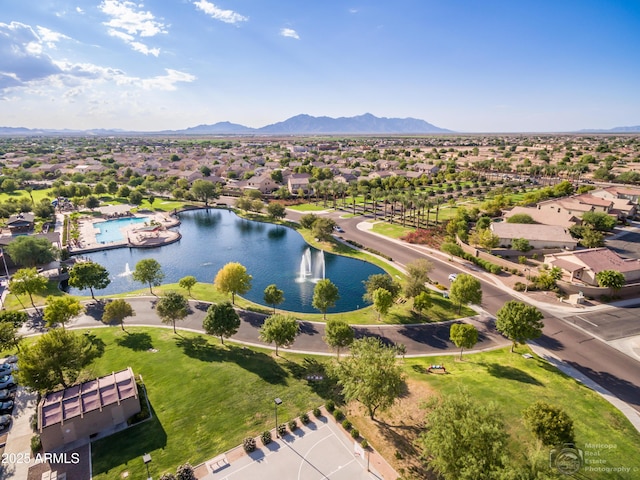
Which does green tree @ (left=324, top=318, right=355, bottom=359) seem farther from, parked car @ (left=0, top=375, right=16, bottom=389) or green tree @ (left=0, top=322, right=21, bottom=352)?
green tree @ (left=0, top=322, right=21, bottom=352)

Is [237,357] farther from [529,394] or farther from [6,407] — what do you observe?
[529,394]

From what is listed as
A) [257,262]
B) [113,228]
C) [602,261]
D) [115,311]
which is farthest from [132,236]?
[602,261]

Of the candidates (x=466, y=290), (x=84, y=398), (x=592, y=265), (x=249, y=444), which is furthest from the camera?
(x=592, y=265)

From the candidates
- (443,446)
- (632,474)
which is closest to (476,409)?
(443,446)

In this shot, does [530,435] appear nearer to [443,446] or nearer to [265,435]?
[443,446]

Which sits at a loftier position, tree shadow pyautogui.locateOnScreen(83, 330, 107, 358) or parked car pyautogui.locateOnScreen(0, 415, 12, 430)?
tree shadow pyautogui.locateOnScreen(83, 330, 107, 358)

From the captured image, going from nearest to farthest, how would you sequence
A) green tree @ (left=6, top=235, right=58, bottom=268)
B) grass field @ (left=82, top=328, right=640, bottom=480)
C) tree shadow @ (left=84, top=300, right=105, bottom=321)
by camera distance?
1. grass field @ (left=82, top=328, right=640, bottom=480)
2. tree shadow @ (left=84, top=300, right=105, bottom=321)
3. green tree @ (left=6, top=235, right=58, bottom=268)

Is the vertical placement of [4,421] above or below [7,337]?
below

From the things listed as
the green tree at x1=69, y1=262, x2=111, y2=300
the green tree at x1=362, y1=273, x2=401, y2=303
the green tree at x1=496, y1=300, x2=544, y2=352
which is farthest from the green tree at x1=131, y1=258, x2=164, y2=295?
the green tree at x1=496, y1=300, x2=544, y2=352
